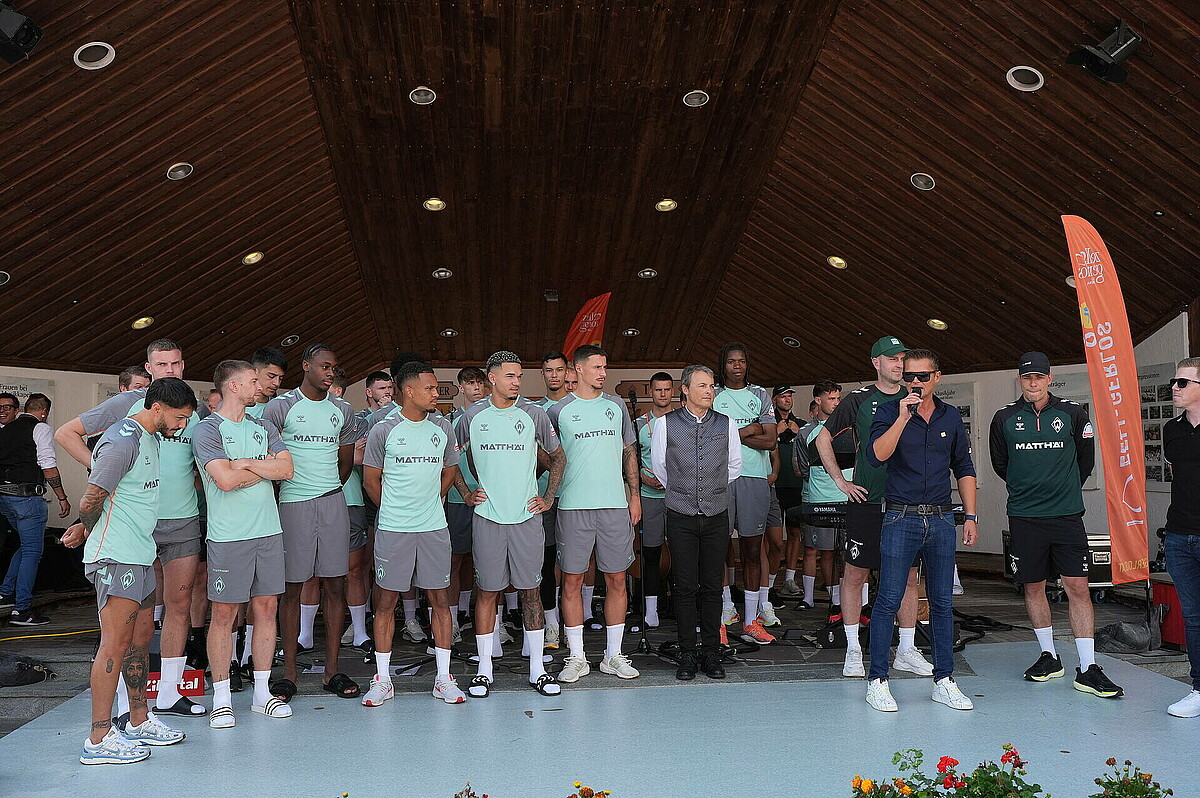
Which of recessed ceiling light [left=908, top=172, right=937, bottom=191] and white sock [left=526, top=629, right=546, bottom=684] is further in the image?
recessed ceiling light [left=908, top=172, right=937, bottom=191]

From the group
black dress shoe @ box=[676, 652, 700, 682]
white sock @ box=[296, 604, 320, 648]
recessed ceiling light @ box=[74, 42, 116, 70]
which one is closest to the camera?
black dress shoe @ box=[676, 652, 700, 682]

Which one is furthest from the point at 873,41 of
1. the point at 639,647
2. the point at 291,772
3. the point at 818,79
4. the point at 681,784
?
the point at 291,772

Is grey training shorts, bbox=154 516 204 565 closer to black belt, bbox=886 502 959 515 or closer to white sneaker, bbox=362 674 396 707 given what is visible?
white sneaker, bbox=362 674 396 707

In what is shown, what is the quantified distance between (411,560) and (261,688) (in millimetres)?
965

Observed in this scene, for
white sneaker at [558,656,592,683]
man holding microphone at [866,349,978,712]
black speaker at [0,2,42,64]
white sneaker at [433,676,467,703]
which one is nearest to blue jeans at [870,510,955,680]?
man holding microphone at [866,349,978,712]

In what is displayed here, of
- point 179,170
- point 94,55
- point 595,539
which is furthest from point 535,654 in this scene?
point 179,170

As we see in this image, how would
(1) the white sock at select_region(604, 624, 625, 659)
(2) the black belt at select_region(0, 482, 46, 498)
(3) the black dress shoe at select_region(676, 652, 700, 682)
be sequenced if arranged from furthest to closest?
(2) the black belt at select_region(0, 482, 46, 498), (1) the white sock at select_region(604, 624, 625, 659), (3) the black dress shoe at select_region(676, 652, 700, 682)

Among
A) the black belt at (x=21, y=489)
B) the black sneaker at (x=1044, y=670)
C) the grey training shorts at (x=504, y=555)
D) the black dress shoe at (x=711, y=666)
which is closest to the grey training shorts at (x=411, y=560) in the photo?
the grey training shorts at (x=504, y=555)

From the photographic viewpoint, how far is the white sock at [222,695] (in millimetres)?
4492

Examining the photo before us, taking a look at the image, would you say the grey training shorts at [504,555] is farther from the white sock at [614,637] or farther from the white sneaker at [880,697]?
the white sneaker at [880,697]

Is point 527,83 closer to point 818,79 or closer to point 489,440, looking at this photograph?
point 818,79

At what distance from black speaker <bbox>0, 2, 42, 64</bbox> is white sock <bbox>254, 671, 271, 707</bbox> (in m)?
3.74

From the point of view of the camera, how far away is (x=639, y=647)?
20.1 ft

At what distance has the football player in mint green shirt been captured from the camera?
12.5 ft
